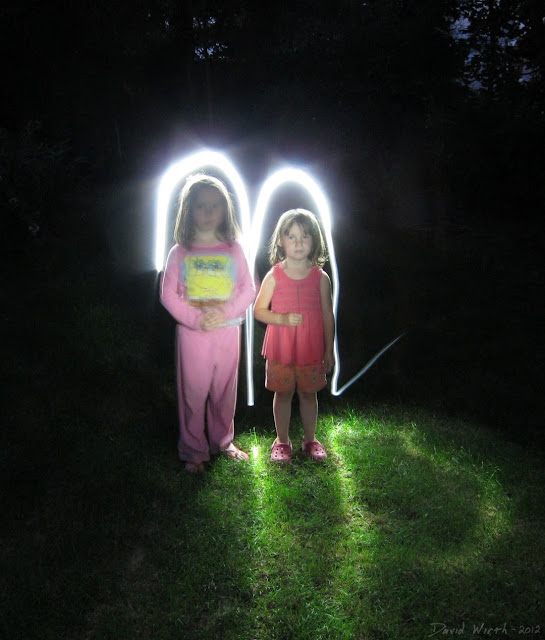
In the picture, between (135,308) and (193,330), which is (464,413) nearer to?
(193,330)

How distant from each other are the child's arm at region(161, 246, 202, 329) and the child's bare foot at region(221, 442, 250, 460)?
106 cm

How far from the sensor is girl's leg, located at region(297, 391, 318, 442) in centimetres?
385

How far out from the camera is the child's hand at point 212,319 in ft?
11.7

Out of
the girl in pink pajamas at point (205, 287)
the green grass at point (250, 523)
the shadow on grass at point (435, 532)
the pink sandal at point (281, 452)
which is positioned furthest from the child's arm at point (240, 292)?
the shadow on grass at point (435, 532)

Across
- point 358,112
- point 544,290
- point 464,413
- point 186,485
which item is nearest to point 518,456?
point 464,413

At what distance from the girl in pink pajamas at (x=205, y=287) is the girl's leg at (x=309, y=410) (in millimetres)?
567

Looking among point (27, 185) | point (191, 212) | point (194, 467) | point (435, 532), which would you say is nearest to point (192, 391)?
point (194, 467)

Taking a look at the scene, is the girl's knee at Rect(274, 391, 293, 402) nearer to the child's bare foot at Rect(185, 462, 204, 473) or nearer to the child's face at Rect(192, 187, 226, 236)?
the child's bare foot at Rect(185, 462, 204, 473)

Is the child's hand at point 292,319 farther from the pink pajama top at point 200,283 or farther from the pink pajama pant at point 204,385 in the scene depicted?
the pink pajama pant at point 204,385

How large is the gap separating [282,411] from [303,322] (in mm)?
717

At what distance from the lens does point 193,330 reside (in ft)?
12.0

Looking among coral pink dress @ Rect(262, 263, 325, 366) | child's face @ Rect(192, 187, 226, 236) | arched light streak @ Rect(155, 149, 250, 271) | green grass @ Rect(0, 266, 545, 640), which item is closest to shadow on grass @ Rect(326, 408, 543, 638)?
green grass @ Rect(0, 266, 545, 640)

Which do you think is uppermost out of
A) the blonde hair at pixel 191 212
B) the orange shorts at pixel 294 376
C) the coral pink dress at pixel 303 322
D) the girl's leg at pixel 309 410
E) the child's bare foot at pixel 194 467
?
the blonde hair at pixel 191 212

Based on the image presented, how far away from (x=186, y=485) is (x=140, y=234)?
3696mm
